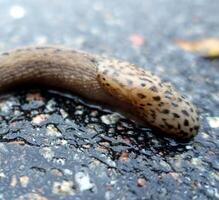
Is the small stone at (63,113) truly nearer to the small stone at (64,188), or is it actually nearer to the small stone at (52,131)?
the small stone at (52,131)

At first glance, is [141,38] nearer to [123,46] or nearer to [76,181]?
[123,46]

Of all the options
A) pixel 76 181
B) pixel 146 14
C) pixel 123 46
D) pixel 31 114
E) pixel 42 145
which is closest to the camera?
pixel 76 181

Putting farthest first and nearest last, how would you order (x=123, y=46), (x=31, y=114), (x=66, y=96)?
(x=123, y=46) → (x=66, y=96) → (x=31, y=114)

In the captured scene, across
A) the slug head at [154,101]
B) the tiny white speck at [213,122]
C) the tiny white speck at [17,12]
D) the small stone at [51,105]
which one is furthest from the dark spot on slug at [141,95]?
the tiny white speck at [17,12]

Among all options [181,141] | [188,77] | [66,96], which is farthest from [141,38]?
[181,141]

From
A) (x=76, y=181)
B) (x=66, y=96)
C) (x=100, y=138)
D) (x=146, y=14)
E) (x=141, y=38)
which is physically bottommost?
(x=76, y=181)

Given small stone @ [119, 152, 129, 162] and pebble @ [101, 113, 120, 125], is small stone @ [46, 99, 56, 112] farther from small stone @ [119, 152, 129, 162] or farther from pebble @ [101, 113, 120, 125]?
small stone @ [119, 152, 129, 162]

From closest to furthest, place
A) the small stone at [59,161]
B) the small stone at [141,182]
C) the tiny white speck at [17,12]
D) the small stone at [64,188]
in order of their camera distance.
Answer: the small stone at [64,188] < the small stone at [141,182] < the small stone at [59,161] < the tiny white speck at [17,12]
